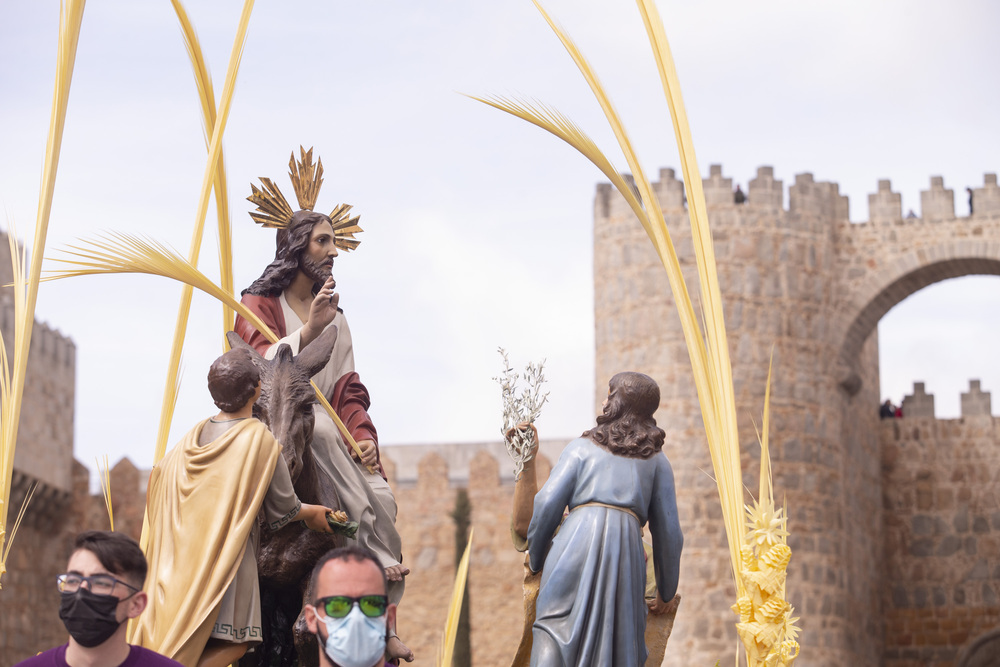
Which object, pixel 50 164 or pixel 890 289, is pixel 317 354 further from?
pixel 890 289

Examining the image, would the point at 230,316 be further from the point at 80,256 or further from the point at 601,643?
the point at 601,643

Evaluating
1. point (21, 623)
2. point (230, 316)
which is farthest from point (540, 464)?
point (230, 316)

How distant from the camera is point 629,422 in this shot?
18.0 feet

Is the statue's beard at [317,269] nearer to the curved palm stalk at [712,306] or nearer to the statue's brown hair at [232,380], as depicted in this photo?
the statue's brown hair at [232,380]

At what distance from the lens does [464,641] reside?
65.6 feet

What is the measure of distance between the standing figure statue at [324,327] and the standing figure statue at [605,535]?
529 mm

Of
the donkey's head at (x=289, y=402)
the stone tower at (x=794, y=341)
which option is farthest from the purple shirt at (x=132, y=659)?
the stone tower at (x=794, y=341)

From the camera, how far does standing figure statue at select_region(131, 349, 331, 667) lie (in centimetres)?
480

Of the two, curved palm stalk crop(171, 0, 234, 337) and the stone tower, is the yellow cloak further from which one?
the stone tower

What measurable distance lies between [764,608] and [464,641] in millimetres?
14705

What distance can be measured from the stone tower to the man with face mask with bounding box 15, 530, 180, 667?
14.5 meters

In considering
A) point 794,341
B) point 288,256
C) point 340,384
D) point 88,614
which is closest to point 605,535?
point 340,384

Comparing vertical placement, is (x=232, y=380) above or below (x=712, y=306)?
below

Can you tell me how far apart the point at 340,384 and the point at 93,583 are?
218 cm
